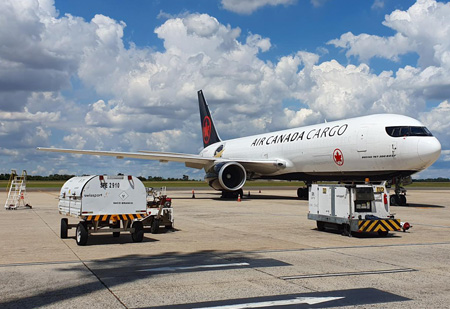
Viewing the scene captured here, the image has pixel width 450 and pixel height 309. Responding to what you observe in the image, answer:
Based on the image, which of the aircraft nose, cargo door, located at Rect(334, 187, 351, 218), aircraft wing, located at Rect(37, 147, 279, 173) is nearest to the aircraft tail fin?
aircraft wing, located at Rect(37, 147, 279, 173)

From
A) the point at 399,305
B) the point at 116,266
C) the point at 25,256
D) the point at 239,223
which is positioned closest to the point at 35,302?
the point at 116,266

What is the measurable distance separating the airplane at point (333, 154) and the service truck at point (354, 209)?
9248 mm

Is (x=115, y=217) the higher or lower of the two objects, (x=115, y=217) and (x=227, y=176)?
the lower

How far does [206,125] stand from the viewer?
46.3 m

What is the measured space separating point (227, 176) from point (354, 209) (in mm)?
17898

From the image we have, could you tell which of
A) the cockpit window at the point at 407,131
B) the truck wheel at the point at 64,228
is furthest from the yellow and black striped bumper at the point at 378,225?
the cockpit window at the point at 407,131

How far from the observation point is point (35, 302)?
5938mm

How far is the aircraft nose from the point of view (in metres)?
21.5

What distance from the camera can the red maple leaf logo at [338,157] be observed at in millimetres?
24719

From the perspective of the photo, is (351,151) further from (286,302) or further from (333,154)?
(286,302)

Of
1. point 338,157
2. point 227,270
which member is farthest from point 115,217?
point 338,157

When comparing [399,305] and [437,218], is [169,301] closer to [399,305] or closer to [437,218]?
[399,305]

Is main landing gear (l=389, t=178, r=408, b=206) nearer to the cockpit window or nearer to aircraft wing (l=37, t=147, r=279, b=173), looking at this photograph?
the cockpit window

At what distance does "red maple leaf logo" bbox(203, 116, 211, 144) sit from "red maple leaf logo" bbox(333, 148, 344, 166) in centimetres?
2216
